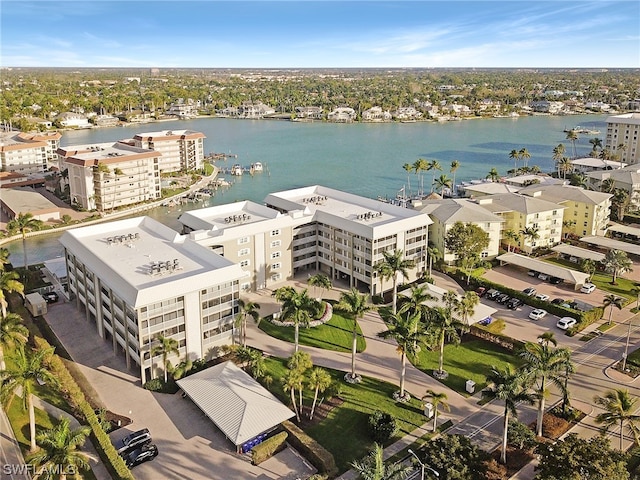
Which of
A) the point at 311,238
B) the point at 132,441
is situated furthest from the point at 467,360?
the point at 132,441

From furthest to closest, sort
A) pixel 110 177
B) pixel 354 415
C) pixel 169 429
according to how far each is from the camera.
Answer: pixel 110 177 < pixel 354 415 < pixel 169 429

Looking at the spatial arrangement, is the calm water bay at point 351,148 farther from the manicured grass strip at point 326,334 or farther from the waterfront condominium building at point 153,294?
the manicured grass strip at point 326,334

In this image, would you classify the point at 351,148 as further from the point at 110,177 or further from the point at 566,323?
the point at 566,323

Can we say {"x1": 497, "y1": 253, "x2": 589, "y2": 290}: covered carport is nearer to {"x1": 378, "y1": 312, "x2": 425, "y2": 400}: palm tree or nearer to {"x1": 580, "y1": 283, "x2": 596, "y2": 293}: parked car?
{"x1": 580, "y1": 283, "x2": 596, "y2": 293}: parked car

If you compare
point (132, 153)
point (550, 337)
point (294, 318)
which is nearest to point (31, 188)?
point (132, 153)

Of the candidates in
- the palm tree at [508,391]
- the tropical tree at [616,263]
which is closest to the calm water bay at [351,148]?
the tropical tree at [616,263]
